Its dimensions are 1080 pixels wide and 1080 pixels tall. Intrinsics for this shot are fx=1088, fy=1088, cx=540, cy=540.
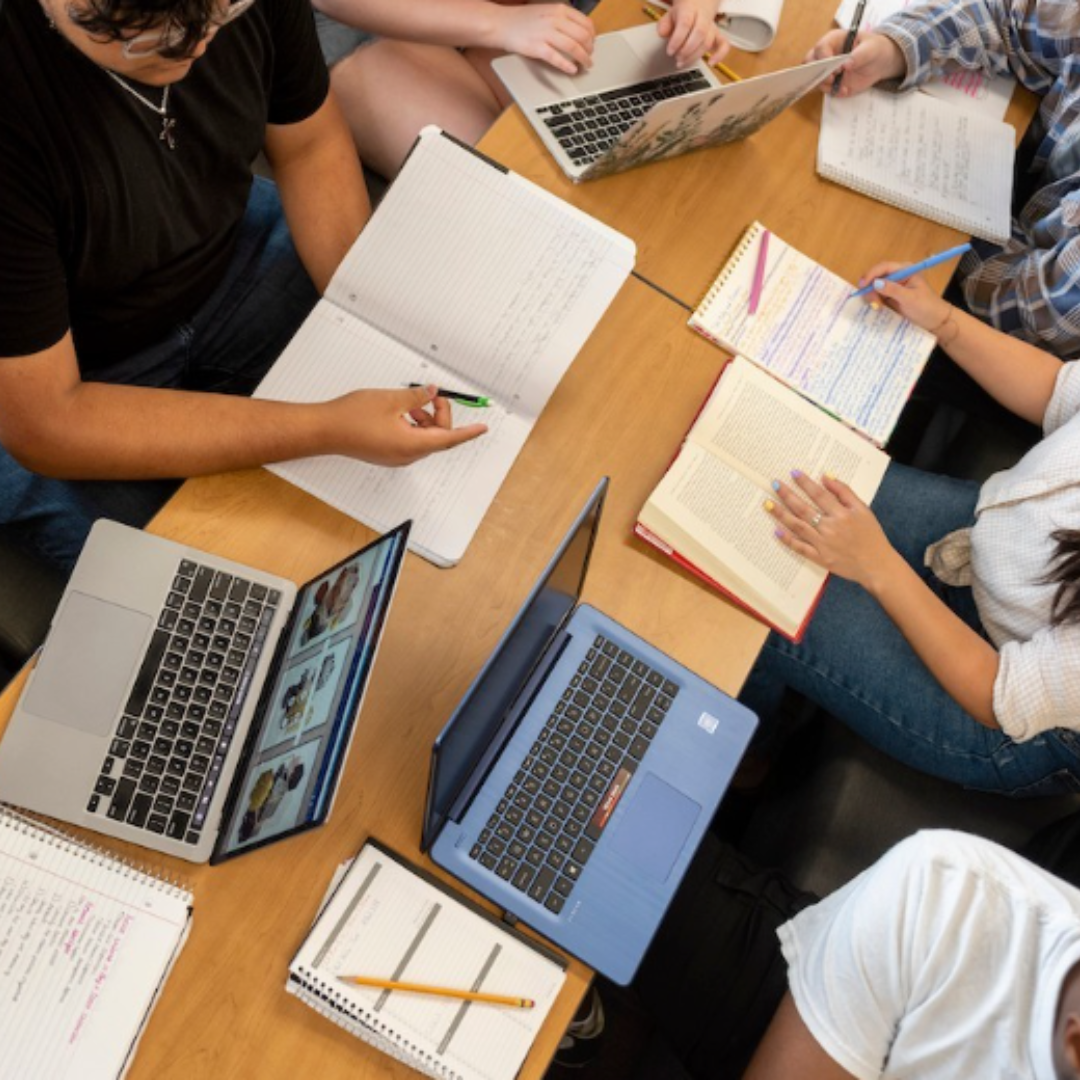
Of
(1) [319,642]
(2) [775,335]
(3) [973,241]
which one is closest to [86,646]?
(1) [319,642]

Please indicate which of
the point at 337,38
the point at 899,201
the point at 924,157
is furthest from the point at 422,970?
the point at 337,38

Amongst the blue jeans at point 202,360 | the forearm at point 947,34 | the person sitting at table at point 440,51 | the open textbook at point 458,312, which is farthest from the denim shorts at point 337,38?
the forearm at point 947,34

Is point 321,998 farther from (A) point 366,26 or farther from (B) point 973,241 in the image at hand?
(B) point 973,241

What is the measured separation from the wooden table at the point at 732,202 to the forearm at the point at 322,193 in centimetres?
20

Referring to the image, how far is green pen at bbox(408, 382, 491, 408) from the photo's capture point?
1.25 metres

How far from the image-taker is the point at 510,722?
3.72ft

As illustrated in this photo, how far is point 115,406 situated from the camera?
1171 mm

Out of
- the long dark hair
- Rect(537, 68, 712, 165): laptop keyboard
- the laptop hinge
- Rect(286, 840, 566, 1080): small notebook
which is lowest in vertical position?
Rect(286, 840, 566, 1080): small notebook

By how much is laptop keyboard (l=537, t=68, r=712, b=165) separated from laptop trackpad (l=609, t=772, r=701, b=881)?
0.84 m

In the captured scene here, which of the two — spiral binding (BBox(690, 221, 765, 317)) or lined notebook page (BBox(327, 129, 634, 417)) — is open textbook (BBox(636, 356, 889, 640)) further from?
lined notebook page (BBox(327, 129, 634, 417))

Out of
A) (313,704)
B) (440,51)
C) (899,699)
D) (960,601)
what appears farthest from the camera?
(440,51)

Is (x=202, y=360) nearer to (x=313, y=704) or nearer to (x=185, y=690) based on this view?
(x=185, y=690)

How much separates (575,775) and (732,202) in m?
0.85

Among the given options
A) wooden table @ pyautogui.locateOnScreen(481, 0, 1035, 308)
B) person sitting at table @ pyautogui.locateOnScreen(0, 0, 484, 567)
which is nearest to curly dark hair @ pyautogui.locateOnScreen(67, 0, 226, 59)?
person sitting at table @ pyautogui.locateOnScreen(0, 0, 484, 567)
